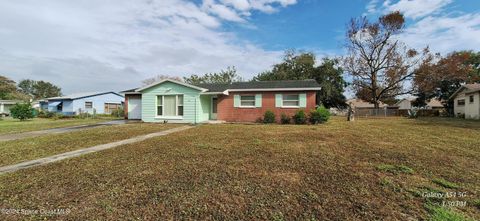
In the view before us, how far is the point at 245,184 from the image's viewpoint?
401 centimetres

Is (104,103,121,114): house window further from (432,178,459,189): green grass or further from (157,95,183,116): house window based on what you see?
(432,178,459,189): green grass

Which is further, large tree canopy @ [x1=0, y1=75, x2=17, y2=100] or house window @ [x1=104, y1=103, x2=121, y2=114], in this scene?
large tree canopy @ [x1=0, y1=75, x2=17, y2=100]

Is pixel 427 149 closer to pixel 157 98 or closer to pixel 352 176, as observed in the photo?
pixel 352 176

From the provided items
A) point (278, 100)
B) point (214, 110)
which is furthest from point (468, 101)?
point (214, 110)

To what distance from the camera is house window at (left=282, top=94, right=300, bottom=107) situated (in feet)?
55.2

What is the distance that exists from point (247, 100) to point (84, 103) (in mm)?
25526

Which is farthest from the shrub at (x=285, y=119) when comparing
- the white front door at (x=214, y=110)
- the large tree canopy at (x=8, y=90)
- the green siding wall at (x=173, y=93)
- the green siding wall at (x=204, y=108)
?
the large tree canopy at (x=8, y=90)

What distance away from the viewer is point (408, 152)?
21.1ft

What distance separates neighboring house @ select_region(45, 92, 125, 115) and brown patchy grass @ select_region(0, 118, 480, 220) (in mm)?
29577

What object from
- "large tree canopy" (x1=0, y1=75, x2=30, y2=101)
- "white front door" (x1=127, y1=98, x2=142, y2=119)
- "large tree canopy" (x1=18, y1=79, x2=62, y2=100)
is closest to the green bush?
"white front door" (x1=127, y1=98, x2=142, y2=119)

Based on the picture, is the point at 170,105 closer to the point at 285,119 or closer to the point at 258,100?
the point at 258,100

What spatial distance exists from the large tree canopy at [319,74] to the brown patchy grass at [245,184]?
26.9 meters

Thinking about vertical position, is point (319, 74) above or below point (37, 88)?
below

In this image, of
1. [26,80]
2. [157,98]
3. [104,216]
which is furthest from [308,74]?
[26,80]
